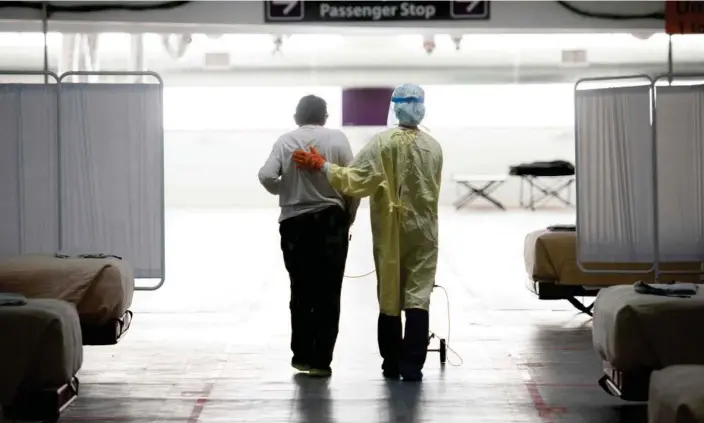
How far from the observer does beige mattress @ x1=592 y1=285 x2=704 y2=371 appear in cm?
388

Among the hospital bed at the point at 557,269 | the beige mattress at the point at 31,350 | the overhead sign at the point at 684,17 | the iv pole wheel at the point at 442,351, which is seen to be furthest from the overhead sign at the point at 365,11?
the beige mattress at the point at 31,350

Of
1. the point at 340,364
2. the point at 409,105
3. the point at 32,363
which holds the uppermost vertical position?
the point at 409,105

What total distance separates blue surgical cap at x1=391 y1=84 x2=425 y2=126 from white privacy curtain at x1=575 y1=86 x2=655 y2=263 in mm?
942

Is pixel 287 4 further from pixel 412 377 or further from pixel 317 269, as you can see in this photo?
pixel 412 377

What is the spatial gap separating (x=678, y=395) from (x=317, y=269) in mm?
2536

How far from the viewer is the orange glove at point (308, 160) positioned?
491 centimetres

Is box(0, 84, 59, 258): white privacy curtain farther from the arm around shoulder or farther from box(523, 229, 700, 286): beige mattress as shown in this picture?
box(523, 229, 700, 286): beige mattress

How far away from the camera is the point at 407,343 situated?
16.2 feet

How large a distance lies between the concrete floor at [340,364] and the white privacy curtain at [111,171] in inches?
27.8

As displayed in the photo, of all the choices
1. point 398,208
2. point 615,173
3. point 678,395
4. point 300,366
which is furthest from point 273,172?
point 678,395

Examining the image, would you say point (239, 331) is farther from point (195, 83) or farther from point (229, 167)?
point (229, 167)

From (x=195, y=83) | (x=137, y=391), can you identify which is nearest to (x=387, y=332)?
(x=137, y=391)

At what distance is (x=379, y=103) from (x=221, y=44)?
A: 360 cm

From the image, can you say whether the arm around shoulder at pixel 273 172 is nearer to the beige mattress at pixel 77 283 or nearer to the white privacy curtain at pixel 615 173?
the beige mattress at pixel 77 283
